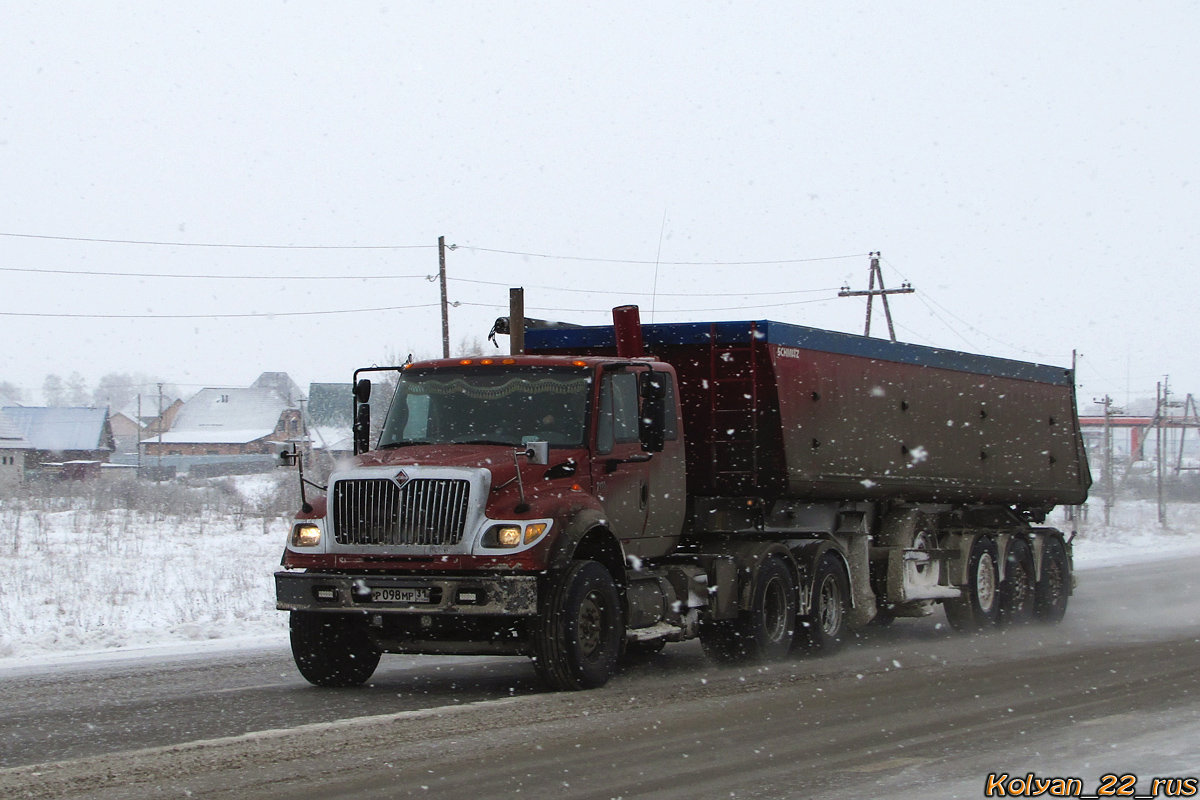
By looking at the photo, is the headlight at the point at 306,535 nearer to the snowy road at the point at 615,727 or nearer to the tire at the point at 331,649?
the tire at the point at 331,649

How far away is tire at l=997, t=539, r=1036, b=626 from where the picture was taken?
57.4ft

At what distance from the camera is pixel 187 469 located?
321 ft

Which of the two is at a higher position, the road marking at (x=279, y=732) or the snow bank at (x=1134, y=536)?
the road marking at (x=279, y=732)

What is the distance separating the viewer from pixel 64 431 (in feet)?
292

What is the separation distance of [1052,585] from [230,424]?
93640 mm

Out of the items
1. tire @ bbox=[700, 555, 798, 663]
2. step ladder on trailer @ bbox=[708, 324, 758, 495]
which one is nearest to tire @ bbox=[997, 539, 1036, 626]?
tire @ bbox=[700, 555, 798, 663]

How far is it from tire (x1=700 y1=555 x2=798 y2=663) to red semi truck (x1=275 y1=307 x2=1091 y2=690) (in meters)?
0.03

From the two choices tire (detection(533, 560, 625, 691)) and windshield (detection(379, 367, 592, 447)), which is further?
windshield (detection(379, 367, 592, 447))

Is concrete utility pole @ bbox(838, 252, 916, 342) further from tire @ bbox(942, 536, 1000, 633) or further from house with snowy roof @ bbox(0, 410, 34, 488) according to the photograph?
house with snowy roof @ bbox(0, 410, 34, 488)

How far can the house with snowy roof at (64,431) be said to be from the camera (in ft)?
287

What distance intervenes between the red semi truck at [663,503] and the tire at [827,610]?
0.02 m

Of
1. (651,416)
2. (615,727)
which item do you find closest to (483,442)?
(651,416)

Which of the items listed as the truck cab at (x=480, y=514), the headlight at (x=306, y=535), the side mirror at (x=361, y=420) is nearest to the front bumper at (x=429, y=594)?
the truck cab at (x=480, y=514)

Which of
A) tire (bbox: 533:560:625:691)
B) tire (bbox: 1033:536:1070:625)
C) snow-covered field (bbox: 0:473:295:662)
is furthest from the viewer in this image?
tire (bbox: 1033:536:1070:625)
